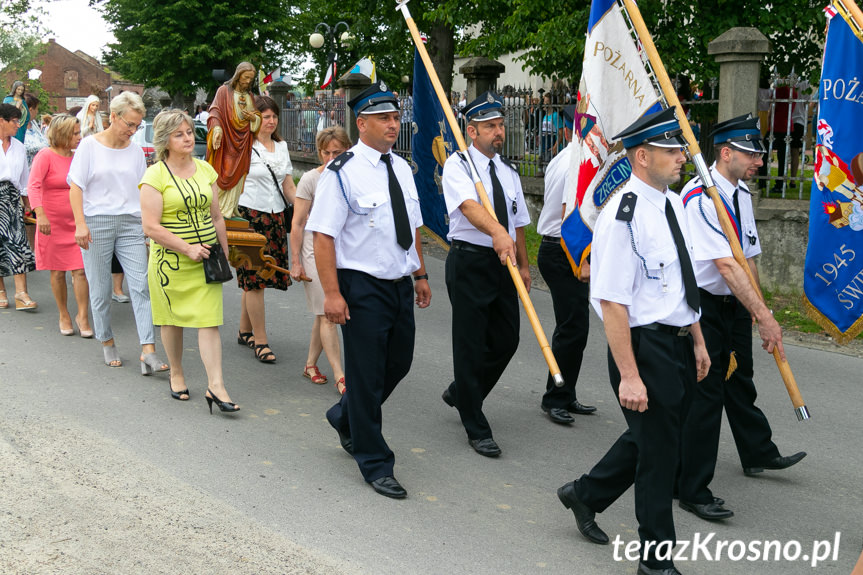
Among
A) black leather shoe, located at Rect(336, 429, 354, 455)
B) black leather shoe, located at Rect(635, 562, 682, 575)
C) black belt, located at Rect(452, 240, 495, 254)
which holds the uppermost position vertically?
black belt, located at Rect(452, 240, 495, 254)

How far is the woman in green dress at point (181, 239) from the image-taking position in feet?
20.4

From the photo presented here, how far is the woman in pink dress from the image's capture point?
8.38m

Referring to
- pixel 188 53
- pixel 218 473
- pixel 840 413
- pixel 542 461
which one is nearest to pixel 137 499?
pixel 218 473

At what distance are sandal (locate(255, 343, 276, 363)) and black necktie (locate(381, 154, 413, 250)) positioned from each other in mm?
2869

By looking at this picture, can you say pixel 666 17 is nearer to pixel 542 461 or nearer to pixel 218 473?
pixel 542 461

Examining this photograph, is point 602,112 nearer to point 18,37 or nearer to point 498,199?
point 498,199

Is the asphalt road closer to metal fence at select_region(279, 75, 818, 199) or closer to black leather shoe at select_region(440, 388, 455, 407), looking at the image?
black leather shoe at select_region(440, 388, 455, 407)

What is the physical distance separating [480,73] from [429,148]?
8.50 m

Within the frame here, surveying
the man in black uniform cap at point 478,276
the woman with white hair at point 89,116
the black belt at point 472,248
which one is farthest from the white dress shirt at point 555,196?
the woman with white hair at point 89,116

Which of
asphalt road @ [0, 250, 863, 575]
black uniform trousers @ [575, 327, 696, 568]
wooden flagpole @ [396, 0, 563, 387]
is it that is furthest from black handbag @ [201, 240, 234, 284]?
black uniform trousers @ [575, 327, 696, 568]

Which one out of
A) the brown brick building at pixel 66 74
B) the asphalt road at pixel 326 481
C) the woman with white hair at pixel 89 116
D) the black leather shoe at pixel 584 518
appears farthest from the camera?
the brown brick building at pixel 66 74

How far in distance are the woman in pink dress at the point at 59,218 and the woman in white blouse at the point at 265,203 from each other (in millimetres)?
1634

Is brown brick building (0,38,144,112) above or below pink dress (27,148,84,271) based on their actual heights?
above

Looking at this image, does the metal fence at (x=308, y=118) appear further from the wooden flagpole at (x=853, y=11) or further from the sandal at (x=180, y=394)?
the wooden flagpole at (x=853, y=11)
